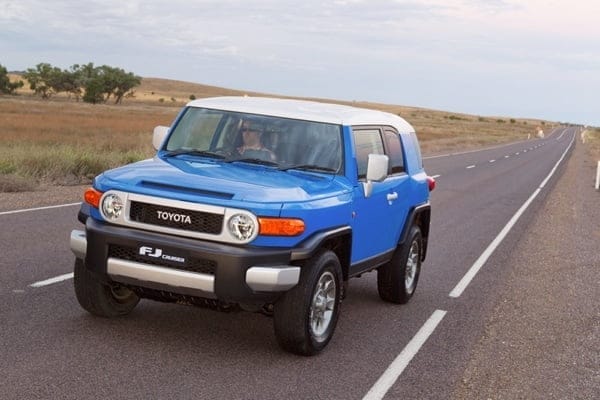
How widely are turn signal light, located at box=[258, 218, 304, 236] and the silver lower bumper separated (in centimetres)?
23

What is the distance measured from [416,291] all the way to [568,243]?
5.42 m

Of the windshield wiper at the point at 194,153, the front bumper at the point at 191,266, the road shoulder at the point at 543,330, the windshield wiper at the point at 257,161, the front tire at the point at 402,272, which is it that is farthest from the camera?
the front tire at the point at 402,272

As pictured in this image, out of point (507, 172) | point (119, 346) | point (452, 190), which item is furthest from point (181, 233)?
point (507, 172)

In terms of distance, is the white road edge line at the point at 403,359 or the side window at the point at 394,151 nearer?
the white road edge line at the point at 403,359

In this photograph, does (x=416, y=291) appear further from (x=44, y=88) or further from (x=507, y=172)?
(x=44, y=88)

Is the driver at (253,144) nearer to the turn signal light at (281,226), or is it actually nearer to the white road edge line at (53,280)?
the turn signal light at (281,226)

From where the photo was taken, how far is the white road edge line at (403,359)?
203 inches

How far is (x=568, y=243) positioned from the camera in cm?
1291

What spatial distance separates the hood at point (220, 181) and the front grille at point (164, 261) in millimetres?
403

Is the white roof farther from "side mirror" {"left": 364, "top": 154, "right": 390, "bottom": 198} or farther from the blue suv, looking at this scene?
"side mirror" {"left": 364, "top": 154, "right": 390, "bottom": 198}

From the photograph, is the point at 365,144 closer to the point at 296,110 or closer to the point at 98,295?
the point at 296,110

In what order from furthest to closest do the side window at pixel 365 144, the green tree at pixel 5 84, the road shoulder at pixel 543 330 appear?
the green tree at pixel 5 84
the side window at pixel 365 144
the road shoulder at pixel 543 330

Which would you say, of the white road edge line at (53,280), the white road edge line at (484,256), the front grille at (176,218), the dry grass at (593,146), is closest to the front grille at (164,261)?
the front grille at (176,218)

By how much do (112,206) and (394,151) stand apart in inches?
118
